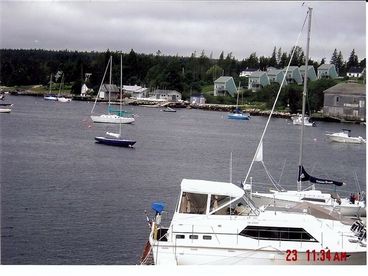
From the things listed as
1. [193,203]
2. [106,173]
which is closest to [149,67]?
[106,173]

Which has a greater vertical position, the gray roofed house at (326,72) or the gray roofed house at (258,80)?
the gray roofed house at (326,72)

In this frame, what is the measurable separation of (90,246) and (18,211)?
2934mm

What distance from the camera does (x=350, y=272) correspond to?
4430mm

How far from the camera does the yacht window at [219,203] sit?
838 centimetres

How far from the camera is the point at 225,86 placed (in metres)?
67.9

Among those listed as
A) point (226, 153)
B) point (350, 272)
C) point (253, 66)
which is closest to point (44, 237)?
point (350, 272)

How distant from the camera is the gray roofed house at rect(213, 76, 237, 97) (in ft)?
221

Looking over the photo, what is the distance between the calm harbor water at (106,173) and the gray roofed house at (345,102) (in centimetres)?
1070

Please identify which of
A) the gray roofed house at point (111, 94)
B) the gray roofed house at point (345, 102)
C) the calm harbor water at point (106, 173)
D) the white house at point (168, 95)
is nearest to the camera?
the calm harbor water at point (106, 173)

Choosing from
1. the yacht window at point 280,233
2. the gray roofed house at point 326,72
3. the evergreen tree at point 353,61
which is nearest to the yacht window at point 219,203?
the yacht window at point 280,233

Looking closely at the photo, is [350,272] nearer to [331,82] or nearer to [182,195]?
[182,195]

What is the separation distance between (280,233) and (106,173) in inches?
452

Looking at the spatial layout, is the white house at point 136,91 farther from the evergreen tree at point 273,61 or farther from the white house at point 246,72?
the evergreen tree at point 273,61

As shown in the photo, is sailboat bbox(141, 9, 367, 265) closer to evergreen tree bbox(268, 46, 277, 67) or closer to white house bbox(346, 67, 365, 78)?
white house bbox(346, 67, 365, 78)
